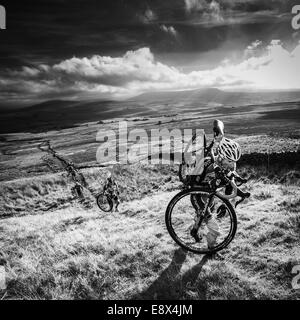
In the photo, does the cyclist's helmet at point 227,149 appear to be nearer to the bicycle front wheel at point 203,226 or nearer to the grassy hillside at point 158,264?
A: the bicycle front wheel at point 203,226

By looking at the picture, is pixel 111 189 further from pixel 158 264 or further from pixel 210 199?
pixel 210 199

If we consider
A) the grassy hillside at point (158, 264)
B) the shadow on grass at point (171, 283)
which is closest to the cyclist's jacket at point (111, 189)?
the grassy hillside at point (158, 264)

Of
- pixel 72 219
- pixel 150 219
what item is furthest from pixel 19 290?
pixel 72 219

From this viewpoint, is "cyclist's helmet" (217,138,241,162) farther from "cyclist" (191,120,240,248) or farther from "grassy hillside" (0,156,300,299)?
"grassy hillside" (0,156,300,299)

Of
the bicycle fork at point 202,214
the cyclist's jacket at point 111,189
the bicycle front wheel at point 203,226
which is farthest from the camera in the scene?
the cyclist's jacket at point 111,189

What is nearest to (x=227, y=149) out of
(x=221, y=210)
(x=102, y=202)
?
(x=221, y=210)

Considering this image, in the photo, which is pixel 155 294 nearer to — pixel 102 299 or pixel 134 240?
pixel 102 299

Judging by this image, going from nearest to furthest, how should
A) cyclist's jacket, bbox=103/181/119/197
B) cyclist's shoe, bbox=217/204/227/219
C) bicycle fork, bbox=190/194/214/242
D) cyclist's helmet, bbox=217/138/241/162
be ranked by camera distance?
bicycle fork, bbox=190/194/214/242 → cyclist's shoe, bbox=217/204/227/219 → cyclist's helmet, bbox=217/138/241/162 → cyclist's jacket, bbox=103/181/119/197

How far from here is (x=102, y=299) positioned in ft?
13.9

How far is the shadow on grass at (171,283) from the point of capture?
4156 mm

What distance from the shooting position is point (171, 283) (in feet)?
14.3

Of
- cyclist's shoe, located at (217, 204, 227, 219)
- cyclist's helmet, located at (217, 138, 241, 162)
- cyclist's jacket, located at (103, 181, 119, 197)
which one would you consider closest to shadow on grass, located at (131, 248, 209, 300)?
cyclist's shoe, located at (217, 204, 227, 219)

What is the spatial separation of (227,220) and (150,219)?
2931mm

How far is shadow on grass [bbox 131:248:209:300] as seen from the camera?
416cm
